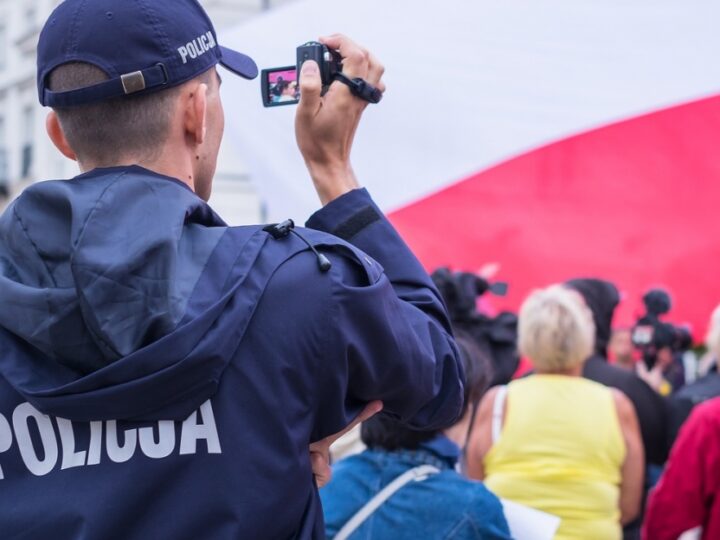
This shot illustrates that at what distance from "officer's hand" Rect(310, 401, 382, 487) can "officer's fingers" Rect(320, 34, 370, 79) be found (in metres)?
0.52

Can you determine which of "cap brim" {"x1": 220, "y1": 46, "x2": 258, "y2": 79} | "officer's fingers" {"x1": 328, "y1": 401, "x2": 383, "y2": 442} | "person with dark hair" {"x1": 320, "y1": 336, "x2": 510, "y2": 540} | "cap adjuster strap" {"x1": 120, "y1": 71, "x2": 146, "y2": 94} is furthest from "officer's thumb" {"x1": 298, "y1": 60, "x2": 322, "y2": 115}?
"person with dark hair" {"x1": 320, "y1": 336, "x2": 510, "y2": 540}

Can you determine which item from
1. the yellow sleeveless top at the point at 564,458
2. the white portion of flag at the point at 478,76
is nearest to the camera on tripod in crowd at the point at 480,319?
the yellow sleeveless top at the point at 564,458

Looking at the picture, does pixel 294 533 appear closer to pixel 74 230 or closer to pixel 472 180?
pixel 74 230

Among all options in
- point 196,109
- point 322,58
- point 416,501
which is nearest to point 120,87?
point 196,109

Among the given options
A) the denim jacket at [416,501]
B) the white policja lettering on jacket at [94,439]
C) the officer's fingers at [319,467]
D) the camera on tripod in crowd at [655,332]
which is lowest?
the camera on tripod in crowd at [655,332]

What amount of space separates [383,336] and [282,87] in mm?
527

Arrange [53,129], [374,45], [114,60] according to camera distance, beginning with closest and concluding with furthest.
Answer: [114,60] < [53,129] < [374,45]

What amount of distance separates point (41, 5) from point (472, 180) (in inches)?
918

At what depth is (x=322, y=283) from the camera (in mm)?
1477

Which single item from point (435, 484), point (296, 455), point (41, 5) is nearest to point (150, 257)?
point (296, 455)

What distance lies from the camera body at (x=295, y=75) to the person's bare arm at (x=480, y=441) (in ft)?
8.15

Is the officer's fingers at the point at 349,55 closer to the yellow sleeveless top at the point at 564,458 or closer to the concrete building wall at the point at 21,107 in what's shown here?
the yellow sleeveless top at the point at 564,458

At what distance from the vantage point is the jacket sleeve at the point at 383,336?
149 cm

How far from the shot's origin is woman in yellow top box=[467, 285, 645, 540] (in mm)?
3865
